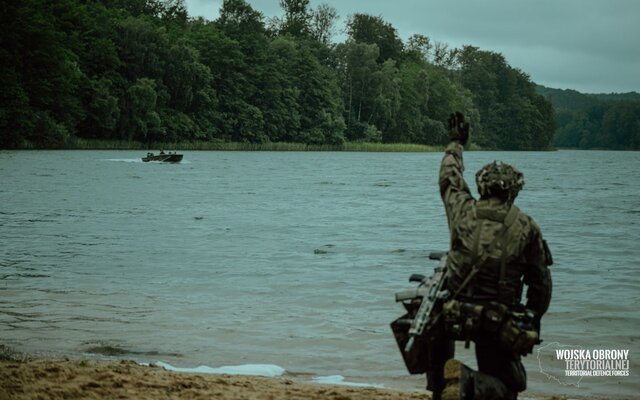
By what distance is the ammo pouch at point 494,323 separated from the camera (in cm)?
486

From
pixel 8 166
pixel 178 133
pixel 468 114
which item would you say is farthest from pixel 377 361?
pixel 468 114

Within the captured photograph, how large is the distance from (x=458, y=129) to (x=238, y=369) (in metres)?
4.04

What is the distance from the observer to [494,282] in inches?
195

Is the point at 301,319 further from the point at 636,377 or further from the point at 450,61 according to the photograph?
the point at 450,61

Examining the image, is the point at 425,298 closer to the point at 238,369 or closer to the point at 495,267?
the point at 495,267

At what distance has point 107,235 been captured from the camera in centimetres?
2075

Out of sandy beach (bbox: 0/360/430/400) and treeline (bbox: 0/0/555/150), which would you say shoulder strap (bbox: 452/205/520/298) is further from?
treeline (bbox: 0/0/555/150)

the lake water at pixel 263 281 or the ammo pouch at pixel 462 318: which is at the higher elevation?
the ammo pouch at pixel 462 318

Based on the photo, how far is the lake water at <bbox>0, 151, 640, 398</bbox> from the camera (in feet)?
30.2

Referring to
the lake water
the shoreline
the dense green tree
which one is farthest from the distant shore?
the shoreline

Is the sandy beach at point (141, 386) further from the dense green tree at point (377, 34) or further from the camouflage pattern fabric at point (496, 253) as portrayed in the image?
the dense green tree at point (377, 34)

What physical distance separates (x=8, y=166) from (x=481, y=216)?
175 feet

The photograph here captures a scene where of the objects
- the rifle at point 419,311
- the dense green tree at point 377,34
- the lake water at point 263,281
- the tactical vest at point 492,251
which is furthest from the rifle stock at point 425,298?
the dense green tree at point 377,34

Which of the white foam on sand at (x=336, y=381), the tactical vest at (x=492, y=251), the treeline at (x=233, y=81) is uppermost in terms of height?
the treeline at (x=233, y=81)
